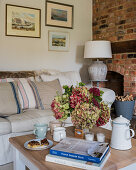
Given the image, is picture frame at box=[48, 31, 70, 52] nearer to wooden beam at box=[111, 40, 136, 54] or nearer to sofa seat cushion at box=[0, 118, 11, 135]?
wooden beam at box=[111, 40, 136, 54]

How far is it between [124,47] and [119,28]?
36 centimetres

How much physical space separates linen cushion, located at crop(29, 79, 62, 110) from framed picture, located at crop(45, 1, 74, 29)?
4.68 ft

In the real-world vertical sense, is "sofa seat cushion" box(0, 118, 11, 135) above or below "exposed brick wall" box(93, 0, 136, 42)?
below

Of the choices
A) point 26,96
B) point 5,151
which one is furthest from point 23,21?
point 5,151

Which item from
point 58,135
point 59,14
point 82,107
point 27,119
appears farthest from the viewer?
point 59,14

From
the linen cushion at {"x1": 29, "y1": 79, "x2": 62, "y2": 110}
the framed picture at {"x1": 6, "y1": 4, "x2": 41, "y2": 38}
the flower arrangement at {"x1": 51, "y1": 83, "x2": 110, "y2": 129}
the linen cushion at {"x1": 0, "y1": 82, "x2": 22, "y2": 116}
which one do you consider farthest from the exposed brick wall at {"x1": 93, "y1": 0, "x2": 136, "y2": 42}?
the flower arrangement at {"x1": 51, "y1": 83, "x2": 110, "y2": 129}

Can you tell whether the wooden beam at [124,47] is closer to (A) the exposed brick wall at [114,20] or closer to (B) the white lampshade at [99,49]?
(A) the exposed brick wall at [114,20]

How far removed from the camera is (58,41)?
394 cm

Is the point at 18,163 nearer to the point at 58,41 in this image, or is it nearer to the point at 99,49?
the point at 99,49

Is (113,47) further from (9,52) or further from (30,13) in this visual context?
(9,52)

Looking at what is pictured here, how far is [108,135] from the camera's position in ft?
5.66

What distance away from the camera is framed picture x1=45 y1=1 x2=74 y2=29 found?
3818 mm

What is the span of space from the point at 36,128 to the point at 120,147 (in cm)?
62

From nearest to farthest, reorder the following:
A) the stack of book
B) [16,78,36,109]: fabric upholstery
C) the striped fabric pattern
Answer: the stack of book < the striped fabric pattern < [16,78,36,109]: fabric upholstery
